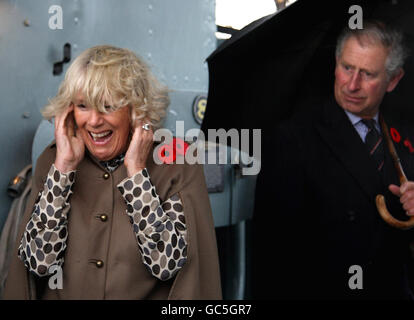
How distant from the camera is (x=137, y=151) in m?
1.53

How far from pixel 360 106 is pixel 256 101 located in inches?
16.8

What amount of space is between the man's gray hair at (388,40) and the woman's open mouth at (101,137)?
40.0 inches

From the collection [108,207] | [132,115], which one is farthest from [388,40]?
[108,207]

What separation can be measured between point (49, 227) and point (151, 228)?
1.19 ft

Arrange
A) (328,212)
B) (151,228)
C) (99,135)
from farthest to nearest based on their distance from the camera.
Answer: (328,212), (99,135), (151,228)

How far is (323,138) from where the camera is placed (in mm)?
1717

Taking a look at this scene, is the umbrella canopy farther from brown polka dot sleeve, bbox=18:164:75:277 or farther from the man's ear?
brown polka dot sleeve, bbox=18:164:75:277

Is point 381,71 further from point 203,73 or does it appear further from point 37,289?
point 37,289

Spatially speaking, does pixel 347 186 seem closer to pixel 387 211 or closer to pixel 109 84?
pixel 387 211

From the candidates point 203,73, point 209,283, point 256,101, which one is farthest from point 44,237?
point 203,73

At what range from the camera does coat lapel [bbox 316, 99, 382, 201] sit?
1606mm

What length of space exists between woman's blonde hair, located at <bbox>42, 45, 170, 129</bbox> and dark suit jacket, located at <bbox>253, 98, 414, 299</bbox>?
58cm

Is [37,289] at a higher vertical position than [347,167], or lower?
lower

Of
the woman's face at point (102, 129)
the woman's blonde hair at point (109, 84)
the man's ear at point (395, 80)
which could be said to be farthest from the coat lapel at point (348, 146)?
the woman's face at point (102, 129)
